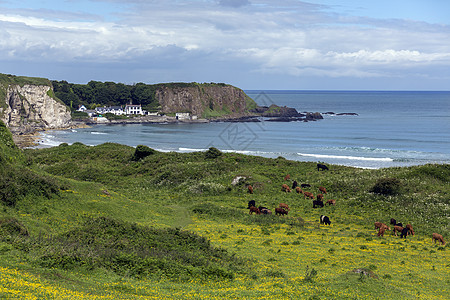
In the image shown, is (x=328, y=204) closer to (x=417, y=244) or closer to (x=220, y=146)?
(x=417, y=244)

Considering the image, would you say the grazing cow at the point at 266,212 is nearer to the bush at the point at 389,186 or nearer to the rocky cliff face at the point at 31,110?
the bush at the point at 389,186

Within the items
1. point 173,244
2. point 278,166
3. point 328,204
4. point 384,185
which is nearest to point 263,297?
point 173,244

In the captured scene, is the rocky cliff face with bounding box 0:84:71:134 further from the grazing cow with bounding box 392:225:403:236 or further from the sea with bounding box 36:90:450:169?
the grazing cow with bounding box 392:225:403:236

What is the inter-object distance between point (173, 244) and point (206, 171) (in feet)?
102

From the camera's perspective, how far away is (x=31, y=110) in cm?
15662

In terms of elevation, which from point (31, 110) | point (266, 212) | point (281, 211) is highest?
point (31, 110)

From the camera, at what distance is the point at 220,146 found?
11981cm

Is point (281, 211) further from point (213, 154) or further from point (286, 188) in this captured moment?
point (213, 154)

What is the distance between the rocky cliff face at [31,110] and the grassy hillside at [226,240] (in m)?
108

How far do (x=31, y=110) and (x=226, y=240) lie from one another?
150384 millimetres

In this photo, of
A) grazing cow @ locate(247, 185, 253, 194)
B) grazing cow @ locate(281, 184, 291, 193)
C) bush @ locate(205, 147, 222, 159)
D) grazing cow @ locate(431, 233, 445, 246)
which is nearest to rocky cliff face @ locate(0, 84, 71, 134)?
bush @ locate(205, 147, 222, 159)

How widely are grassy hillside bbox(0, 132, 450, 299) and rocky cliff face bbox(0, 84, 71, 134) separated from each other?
354 feet

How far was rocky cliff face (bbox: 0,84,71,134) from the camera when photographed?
142250 mm

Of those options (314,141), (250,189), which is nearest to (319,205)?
(250,189)
